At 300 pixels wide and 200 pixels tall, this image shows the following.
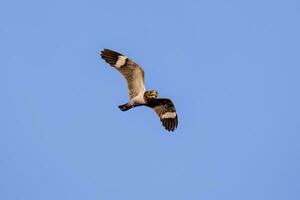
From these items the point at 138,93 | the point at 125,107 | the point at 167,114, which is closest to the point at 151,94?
the point at 138,93

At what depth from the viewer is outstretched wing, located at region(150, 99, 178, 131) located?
20.7 m

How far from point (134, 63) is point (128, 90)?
1106 mm

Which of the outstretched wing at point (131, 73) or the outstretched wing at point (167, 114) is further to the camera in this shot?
the outstretched wing at point (167, 114)

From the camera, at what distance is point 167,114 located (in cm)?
2098

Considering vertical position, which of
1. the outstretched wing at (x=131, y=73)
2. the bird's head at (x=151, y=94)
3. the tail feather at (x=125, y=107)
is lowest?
the tail feather at (x=125, y=107)

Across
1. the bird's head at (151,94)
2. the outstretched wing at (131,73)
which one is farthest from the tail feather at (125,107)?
the bird's head at (151,94)

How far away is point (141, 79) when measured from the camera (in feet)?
66.9

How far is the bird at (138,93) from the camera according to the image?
2025cm

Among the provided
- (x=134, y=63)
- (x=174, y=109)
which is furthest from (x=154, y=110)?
(x=134, y=63)

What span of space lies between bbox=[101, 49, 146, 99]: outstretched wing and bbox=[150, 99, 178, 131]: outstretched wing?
83 cm

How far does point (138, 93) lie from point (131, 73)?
0.82 metres

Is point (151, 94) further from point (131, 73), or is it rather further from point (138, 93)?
point (131, 73)

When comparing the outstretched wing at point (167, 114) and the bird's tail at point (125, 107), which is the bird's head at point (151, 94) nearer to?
the outstretched wing at point (167, 114)

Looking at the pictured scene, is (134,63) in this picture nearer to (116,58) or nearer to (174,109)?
(116,58)
